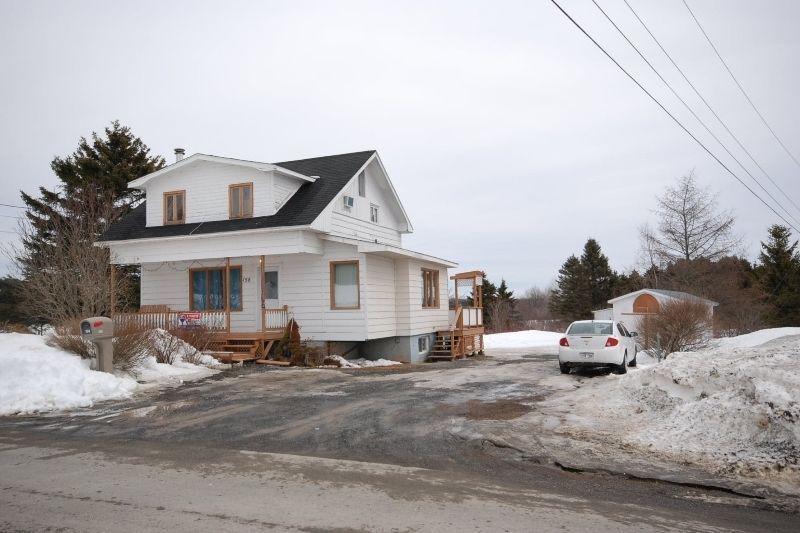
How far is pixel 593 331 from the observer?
15.8 m

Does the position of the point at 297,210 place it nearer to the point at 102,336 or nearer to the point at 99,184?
the point at 102,336

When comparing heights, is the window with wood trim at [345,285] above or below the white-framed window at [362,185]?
below

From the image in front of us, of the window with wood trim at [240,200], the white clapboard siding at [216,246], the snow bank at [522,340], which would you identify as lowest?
the snow bank at [522,340]

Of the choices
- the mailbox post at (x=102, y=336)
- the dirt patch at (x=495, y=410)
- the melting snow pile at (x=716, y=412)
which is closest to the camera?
the melting snow pile at (x=716, y=412)

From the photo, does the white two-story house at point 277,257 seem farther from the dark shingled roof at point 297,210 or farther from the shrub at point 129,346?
the shrub at point 129,346

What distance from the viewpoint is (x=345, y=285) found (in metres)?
20.4

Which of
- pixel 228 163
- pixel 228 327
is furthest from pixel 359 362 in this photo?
pixel 228 163

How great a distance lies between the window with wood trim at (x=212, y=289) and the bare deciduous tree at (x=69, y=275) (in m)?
3.30

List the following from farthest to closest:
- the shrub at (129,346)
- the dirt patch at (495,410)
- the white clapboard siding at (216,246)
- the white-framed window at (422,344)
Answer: the white-framed window at (422,344)
the white clapboard siding at (216,246)
the shrub at (129,346)
the dirt patch at (495,410)

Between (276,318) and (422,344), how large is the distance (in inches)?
255

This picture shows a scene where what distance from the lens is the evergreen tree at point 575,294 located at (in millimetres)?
62344

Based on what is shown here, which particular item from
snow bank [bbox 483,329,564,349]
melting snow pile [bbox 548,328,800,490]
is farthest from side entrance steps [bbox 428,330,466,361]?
melting snow pile [bbox 548,328,800,490]

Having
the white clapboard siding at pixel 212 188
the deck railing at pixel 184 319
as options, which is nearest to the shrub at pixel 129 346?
the deck railing at pixel 184 319

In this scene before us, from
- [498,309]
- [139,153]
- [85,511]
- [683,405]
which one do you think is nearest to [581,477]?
[683,405]
